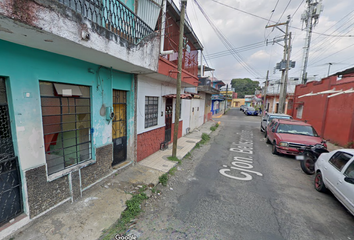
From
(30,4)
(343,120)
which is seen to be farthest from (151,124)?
(343,120)

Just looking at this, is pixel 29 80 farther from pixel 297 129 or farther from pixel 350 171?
pixel 297 129

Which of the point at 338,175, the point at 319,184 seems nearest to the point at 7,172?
the point at 338,175

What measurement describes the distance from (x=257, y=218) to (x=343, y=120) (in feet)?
32.2

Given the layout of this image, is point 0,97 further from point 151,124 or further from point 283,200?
point 283,200

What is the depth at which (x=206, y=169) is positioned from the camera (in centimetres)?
573

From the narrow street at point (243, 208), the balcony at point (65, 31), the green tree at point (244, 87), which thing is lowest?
the narrow street at point (243, 208)

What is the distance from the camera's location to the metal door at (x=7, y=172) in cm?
240

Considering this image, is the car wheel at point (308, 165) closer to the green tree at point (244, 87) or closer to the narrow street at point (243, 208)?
the narrow street at point (243, 208)

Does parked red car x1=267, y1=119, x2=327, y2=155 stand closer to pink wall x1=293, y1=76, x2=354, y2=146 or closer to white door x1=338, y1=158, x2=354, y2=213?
pink wall x1=293, y1=76, x2=354, y2=146

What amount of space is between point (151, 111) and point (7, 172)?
4375 mm

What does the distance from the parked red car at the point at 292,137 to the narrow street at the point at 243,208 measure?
106cm

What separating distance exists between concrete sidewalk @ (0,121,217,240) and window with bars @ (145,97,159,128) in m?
2.02

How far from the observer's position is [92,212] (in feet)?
10.4

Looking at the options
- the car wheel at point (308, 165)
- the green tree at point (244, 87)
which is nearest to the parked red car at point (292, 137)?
the car wheel at point (308, 165)
